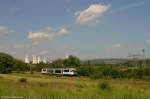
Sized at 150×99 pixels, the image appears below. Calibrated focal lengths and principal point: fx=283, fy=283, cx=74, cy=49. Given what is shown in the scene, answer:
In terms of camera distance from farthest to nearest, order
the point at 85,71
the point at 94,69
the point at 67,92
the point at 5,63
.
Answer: the point at 5,63 → the point at 85,71 → the point at 94,69 → the point at 67,92

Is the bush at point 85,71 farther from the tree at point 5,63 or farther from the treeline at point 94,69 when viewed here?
the tree at point 5,63

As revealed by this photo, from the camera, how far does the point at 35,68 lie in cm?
13575

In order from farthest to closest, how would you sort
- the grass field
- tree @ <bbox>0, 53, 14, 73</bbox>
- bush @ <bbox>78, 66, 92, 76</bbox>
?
tree @ <bbox>0, 53, 14, 73</bbox> < bush @ <bbox>78, 66, 92, 76</bbox> < the grass field

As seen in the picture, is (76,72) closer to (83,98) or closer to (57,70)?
(57,70)

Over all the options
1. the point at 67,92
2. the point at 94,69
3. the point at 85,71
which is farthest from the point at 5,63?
the point at 67,92

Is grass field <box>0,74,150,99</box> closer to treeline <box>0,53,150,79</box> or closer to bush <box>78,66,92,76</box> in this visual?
treeline <box>0,53,150,79</box>

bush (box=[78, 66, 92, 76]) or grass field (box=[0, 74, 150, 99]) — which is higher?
bush (box=[78, 66, 92, 76])

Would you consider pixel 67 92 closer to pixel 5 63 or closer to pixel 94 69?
pixel 94 69

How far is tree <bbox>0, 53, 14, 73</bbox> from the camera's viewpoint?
10375 cm

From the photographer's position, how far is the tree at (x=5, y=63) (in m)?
104

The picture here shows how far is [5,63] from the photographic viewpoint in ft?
342

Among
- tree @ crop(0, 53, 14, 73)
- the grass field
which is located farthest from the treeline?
the grass field

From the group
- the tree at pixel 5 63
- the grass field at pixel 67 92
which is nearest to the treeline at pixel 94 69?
the tree at pixel 5 63

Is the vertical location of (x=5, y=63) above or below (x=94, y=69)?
above
